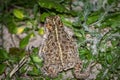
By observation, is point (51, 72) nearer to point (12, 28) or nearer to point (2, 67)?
point (2, 67)

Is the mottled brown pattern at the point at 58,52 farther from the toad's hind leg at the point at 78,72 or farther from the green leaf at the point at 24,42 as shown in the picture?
the green leaf at the point at 24,42

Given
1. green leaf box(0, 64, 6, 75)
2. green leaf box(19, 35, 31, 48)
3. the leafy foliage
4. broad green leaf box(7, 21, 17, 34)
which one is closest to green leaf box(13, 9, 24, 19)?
the leafy foliage

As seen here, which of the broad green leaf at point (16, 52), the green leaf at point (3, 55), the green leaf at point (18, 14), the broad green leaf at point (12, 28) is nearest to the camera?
the green leaf at point (3, 55)

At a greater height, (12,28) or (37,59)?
(12,28)

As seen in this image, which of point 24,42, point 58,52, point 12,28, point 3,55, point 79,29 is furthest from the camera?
point 12,28

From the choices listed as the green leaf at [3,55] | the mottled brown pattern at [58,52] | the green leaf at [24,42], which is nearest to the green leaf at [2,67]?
the green leaf at [3,55]

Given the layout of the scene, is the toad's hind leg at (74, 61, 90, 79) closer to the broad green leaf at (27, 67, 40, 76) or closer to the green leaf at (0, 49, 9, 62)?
A: the broad green leaf at (27, 67, 40, 76)

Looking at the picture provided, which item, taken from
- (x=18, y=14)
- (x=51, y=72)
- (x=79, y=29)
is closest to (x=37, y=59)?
(x=51, y=72)

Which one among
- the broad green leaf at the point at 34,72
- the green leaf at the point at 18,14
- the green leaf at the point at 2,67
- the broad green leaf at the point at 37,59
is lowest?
the broad green leaf at the point at 34,72

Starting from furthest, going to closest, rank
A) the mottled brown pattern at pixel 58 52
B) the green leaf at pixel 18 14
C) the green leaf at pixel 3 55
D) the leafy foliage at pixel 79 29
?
1. the green leaf at pixel 18 14
2. the green leaf at pixel 3 55
3. the leafy foliage at pixel 79 29
4. the mottled brown pattern at pixel 58 52

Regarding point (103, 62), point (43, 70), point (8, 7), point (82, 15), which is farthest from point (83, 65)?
point (8, 7)

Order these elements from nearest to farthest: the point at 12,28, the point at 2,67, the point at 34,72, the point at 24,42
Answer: the point at 34,72, the point at 2,67, the point at 24,42, the point at 12,28
